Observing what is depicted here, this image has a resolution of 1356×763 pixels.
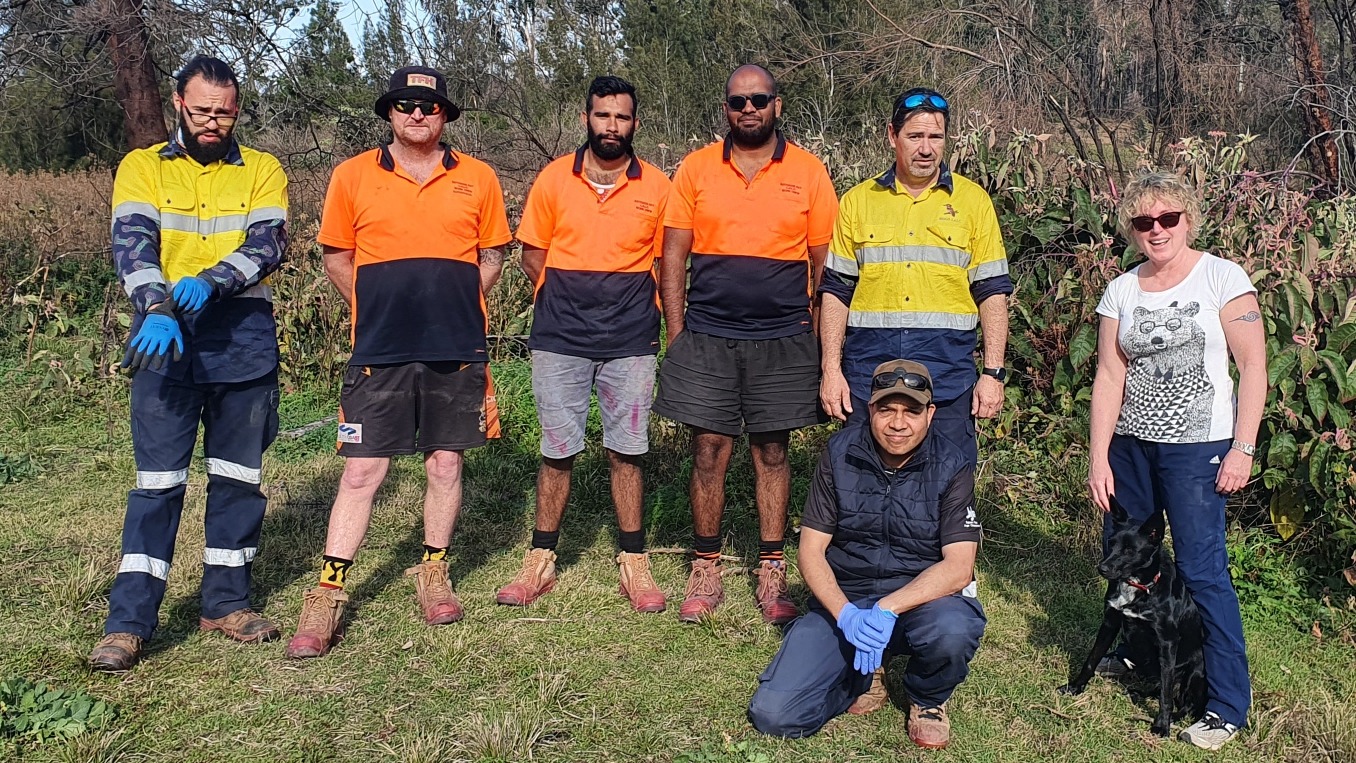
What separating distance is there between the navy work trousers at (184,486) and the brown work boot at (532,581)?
999mm

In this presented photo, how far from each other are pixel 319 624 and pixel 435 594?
0.48m

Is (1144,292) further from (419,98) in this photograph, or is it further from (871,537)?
(419,98)

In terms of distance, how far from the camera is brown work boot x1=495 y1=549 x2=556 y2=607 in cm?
433

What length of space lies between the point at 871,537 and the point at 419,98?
224cm

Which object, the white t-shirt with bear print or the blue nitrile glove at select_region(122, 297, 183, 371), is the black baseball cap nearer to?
the blue nitrile glove at select_region(122, 297, 183, 371)

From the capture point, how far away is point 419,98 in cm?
389

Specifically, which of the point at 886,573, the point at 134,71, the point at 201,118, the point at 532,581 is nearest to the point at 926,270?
the point at 886,573

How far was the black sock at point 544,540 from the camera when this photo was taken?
4.48 meters

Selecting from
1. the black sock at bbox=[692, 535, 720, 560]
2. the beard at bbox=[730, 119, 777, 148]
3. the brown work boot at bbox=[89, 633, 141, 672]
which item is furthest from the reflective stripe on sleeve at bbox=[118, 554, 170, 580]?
the beard at bbox=[730, 119, 777, 148]

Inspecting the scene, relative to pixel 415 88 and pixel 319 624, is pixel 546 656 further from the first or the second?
pixel 415 88

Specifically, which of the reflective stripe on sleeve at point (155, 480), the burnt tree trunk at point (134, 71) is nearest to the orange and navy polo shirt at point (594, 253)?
the reflective stripe on sleeve at point (155, 480)

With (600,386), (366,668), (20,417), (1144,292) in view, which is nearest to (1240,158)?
(1144,292)

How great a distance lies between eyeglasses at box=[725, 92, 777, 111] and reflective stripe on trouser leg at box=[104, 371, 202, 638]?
2.20 meters

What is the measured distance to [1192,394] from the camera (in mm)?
3217
